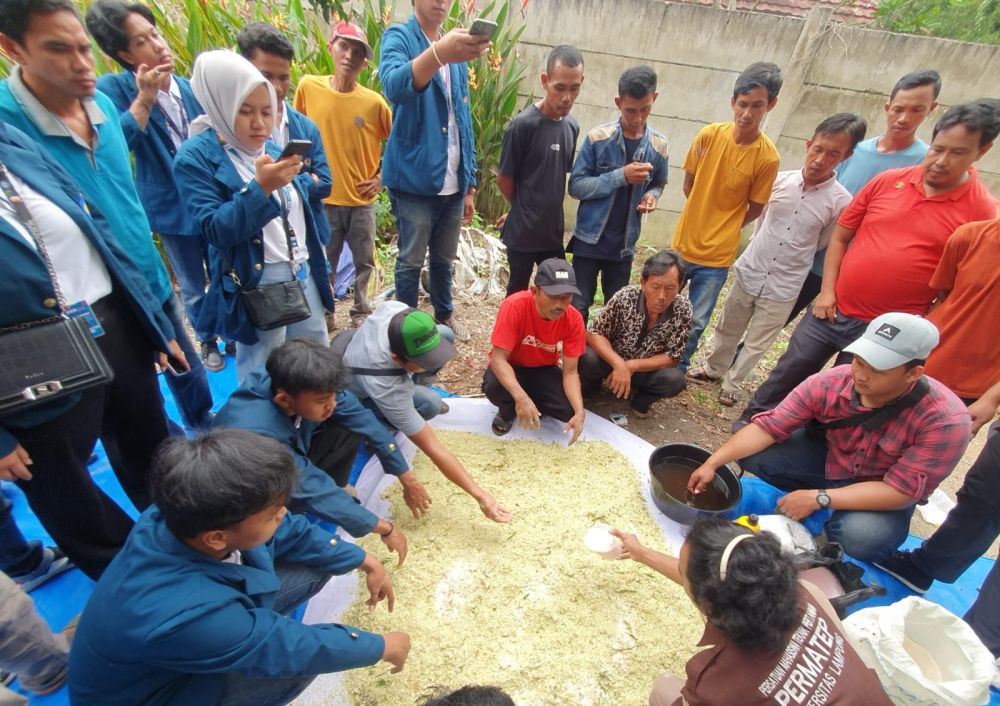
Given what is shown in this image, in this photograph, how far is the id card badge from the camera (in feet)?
4.13

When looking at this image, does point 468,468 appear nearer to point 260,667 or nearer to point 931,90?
point 260,667

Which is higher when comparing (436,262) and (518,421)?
(436,262)

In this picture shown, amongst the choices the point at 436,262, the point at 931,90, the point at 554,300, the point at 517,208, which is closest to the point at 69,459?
the point at 554,300

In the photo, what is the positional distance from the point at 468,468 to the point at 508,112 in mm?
3624

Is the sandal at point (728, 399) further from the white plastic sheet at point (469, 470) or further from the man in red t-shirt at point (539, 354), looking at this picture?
the man in red t-shirt at point (539, 354)

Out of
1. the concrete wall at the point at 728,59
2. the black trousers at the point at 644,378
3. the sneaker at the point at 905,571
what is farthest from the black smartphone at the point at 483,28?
the concrete wall at the point at 728,59

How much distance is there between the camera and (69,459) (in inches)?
49.8

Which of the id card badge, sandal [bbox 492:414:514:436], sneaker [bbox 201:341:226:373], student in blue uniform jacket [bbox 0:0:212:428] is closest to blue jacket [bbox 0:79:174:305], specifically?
student in blue uniform jacket [bbox 0:0:212:428]

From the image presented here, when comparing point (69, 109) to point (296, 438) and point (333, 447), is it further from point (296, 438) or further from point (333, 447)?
point (333, 447)

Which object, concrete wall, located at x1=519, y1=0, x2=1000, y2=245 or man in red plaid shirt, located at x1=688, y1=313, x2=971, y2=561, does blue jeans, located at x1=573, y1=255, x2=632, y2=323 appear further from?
concrete wall, located at x1=519, y1=0, x2=1000, y2=245

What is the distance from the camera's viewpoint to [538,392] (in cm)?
260

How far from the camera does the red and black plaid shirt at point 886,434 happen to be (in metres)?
1.71

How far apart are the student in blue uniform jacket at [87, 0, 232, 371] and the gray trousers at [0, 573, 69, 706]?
0.95 metres

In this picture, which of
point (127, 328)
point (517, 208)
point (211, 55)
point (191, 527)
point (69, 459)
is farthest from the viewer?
point (517, 208)
